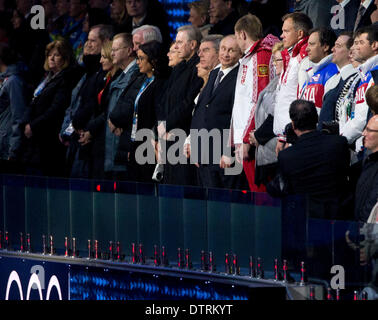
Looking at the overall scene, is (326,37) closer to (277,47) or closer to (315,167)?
(277,47)

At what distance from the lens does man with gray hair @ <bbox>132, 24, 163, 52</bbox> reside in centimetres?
1199

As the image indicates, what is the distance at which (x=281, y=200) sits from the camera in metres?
8.44

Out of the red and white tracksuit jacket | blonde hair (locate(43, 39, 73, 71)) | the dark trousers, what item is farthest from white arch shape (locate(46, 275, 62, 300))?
blonde hair (locate(43, 39, 73, 71))

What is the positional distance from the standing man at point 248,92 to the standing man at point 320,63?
2.12 feet

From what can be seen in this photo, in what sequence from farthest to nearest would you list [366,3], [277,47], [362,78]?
[366,3] < [277,47] < [362,78]

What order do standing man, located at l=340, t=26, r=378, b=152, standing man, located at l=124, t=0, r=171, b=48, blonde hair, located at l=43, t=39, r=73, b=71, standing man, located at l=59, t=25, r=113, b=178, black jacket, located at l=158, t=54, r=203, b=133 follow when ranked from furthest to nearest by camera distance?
blonde hair, located at l=43, t=39, r=73, b=71 < standing man, located at l=124, t=0, r=171, b=48 < standing man, located at l=59, t=25, r=113, b=178 < black jacket, located at l=158, t=54, r=203, b=133 < standing man, located at l=340, t=26, r=378, b=152

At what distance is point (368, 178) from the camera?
854 centimetres

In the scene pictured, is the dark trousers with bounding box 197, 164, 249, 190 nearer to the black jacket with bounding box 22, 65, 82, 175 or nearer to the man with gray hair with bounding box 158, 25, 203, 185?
the man with gray hair with bounding box 158, 25, 203, 185

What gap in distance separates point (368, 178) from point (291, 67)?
1.84 metres

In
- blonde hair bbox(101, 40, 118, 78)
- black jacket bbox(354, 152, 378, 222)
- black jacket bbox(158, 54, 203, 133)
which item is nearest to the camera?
black jacket bbox(354, 152, 378, 222)

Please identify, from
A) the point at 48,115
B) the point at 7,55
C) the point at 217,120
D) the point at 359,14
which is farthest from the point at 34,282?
the point at 7,55

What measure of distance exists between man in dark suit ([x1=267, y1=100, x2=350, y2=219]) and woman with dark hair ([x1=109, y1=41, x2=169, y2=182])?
2.85 m
